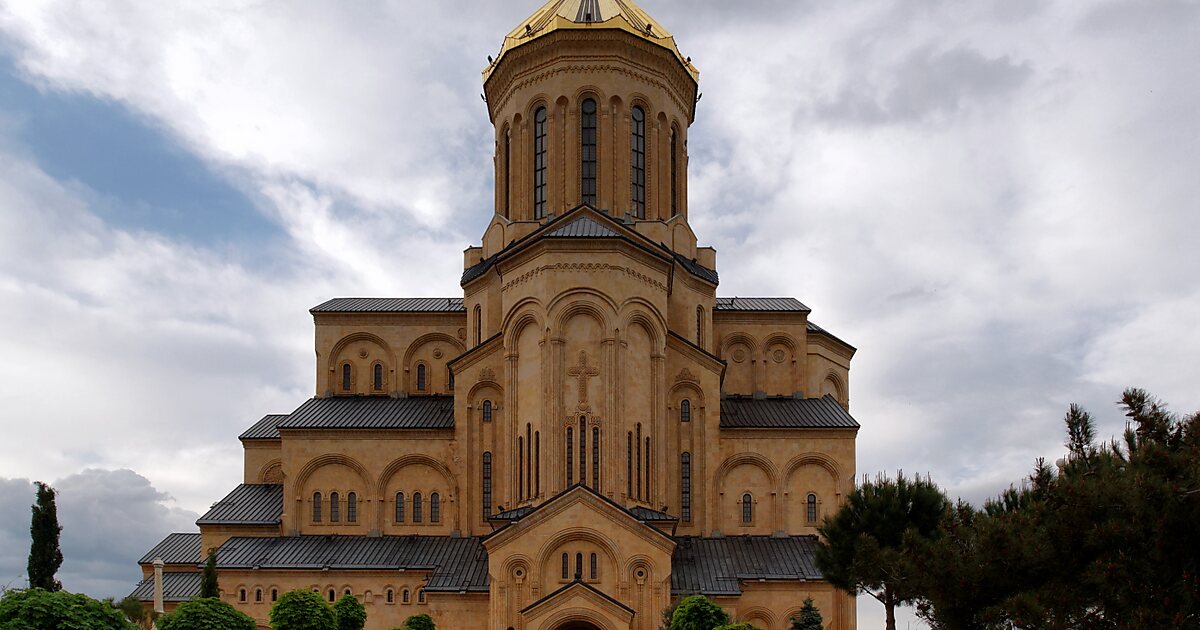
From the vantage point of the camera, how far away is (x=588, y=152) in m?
43.5

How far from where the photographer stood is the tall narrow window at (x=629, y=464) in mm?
36312

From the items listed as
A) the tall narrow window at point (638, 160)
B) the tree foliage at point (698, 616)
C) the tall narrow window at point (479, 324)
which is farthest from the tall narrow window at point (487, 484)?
the tree foliage at point (698, 616)

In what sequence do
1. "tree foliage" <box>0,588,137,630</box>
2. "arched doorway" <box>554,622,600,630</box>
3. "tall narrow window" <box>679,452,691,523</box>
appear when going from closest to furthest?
1. "tree foliage" <box>0,588,137,630</box>
2. "arched doorway" <box>554,622,600,630</box>
3. "tall narrow window" <box>679,452,691,523</box>

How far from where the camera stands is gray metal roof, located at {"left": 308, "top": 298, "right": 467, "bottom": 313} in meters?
46.3

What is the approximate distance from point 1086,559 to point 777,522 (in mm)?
24370

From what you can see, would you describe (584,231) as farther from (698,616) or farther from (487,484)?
(698,616)

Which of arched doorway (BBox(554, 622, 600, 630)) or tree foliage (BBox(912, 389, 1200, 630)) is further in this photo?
arched doorway (BBox(554, 622, 600, 630))

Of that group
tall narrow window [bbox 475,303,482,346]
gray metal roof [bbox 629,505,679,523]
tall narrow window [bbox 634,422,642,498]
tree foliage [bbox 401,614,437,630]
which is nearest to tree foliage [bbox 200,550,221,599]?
tree foliage [bbox 401,614,437,630]

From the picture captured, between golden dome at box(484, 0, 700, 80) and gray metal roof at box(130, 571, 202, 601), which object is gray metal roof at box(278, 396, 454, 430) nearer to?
gray metal roof at box(130, 571, 202, 601)

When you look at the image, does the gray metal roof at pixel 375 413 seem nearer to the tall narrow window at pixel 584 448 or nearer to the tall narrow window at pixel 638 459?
the tall narrow window at pixel 584 448

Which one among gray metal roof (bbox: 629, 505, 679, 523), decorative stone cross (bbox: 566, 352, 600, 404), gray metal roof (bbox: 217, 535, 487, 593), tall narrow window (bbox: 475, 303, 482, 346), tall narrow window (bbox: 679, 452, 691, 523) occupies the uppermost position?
tall narrow window (bbox: 475, 303, 482, 346)

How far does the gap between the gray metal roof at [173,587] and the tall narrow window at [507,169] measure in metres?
18.4

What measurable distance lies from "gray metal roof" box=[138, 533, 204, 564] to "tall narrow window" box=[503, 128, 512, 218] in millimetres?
18526

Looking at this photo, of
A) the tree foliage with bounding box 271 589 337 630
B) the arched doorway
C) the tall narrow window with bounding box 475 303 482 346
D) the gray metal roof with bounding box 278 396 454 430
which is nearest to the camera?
the tree foliage with bounding box 271 589 337 630
